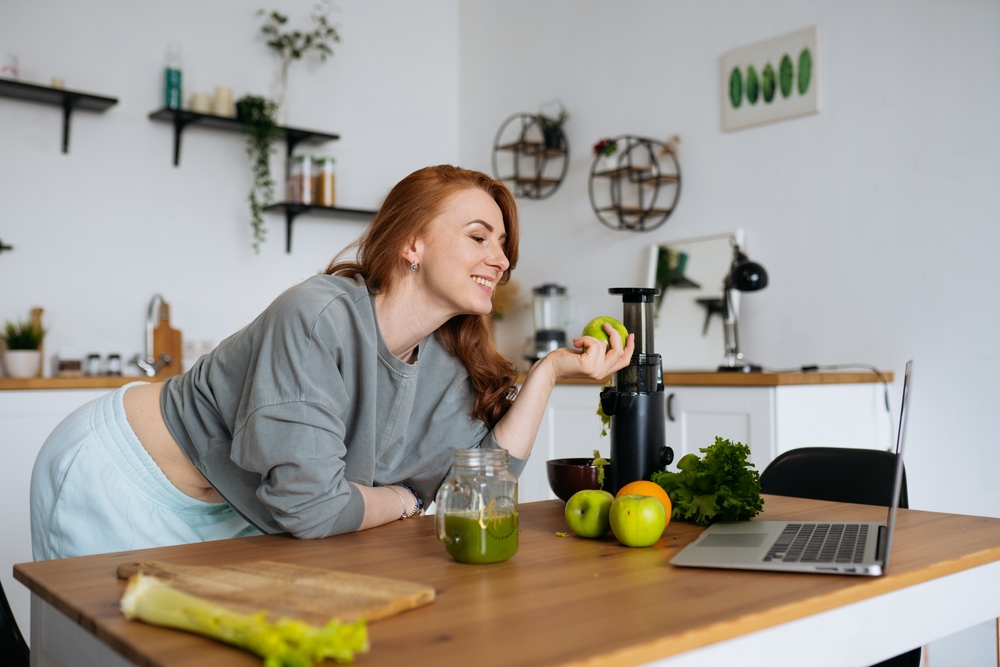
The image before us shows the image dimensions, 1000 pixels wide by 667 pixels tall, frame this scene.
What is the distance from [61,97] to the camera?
3418mm

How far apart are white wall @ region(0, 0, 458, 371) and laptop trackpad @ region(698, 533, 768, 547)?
3219 millimetres

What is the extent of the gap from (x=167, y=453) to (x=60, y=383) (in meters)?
1.89

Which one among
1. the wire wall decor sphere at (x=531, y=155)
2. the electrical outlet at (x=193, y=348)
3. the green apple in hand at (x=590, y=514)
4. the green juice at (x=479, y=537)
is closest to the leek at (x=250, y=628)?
the green juice at (x=479, y=537)

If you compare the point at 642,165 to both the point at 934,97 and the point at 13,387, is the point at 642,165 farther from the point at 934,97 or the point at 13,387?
the point at 13,387

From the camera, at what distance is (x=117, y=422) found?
1431mm

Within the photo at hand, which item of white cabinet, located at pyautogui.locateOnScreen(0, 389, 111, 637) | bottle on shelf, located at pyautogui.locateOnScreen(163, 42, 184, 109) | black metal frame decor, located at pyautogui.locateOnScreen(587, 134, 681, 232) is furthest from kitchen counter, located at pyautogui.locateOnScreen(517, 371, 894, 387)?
bottle on shelf, located at pyautogui.locateOnScreen(163, 42, 184, 109)

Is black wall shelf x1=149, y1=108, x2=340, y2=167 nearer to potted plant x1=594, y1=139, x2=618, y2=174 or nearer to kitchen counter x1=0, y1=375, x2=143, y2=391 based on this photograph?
kitchen counter x1=0, y1=375, x2=143, y2=391

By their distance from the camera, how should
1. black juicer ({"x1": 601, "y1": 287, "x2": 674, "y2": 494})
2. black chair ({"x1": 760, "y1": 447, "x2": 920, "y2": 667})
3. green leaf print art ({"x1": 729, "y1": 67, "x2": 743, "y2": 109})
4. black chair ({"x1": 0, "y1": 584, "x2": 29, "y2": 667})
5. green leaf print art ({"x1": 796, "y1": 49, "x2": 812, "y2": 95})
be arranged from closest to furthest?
black chair ({"x1": 0, "y1": 584, "x2": 29, "y2": 667}), black juicer ({"x1": 601, "y1": 287, "x2": 674, "y2": 494}), black chair ({"x1": 760, "y1": 447, "x2": 920, "y2": 667}), green leaf print art ({"x1": 796, "y1": 49, "x2": 812, "y2": 95}), green leaf print art ({"x1": 729, "y1": 67, "x2": 743, "y2": 109})

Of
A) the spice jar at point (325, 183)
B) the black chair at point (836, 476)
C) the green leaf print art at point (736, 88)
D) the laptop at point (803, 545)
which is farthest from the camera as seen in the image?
the spice jar at point (325, 183)

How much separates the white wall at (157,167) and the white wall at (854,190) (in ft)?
3.91

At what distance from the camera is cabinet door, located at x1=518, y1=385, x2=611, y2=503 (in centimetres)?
320

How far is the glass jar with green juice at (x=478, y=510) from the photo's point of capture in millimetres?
974

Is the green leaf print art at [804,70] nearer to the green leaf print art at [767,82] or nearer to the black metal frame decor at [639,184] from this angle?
the green leaf print art at [767,82]

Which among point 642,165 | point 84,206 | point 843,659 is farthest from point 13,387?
point 843,659
